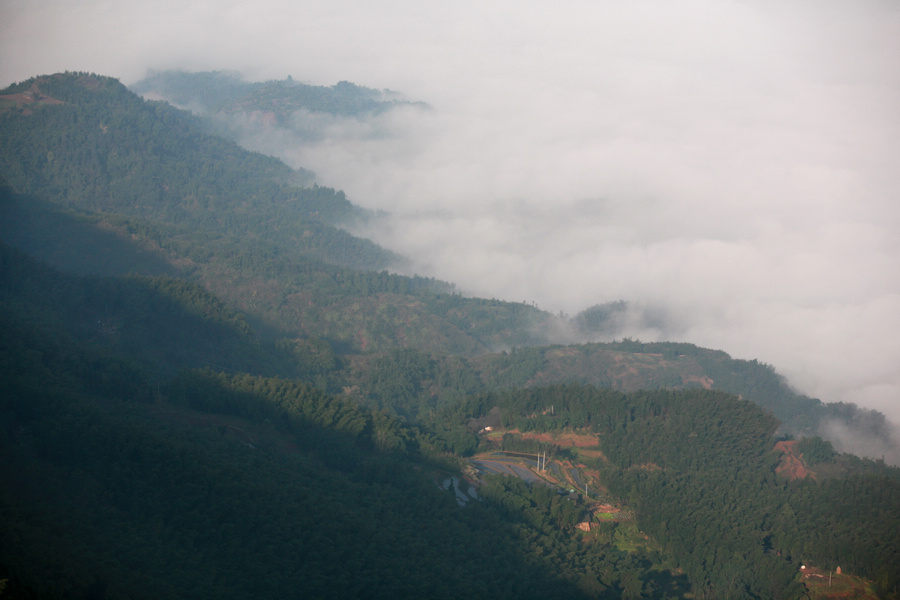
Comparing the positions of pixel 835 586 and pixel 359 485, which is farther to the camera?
pixel 359 485

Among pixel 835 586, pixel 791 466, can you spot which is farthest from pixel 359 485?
pixel 791 466

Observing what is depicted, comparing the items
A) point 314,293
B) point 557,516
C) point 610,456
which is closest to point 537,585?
point 557,516

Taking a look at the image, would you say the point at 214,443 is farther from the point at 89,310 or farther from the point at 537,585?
the point at 89,310

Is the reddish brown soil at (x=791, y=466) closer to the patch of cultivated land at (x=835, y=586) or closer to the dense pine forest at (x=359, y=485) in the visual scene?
the dense pine forest at (x=359, y=485)

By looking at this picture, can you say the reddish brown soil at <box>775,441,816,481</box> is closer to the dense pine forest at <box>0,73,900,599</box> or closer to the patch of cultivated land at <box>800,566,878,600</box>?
the dense pine forest at <box>0,73,900,599</box>

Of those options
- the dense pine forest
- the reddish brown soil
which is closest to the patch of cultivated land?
the dense pine forest

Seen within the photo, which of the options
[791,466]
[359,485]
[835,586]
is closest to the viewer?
[835,586]

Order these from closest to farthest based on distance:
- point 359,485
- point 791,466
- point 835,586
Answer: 1. point 835,586
2. point 359,485
3. point 791,466

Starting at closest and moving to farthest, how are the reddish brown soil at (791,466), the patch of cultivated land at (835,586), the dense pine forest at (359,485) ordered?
the dense pine forest at (359,485), the patch of cultivated land at (835,586), the reddish brown soil at (791,466)

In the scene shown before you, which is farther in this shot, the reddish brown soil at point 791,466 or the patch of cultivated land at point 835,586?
the reddish brown soil at point 791,466

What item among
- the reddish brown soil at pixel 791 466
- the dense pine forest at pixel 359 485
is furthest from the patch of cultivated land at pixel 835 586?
the reddish brown soil at pixel 791 466

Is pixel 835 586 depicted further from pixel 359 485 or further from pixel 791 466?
pixel 359 485
